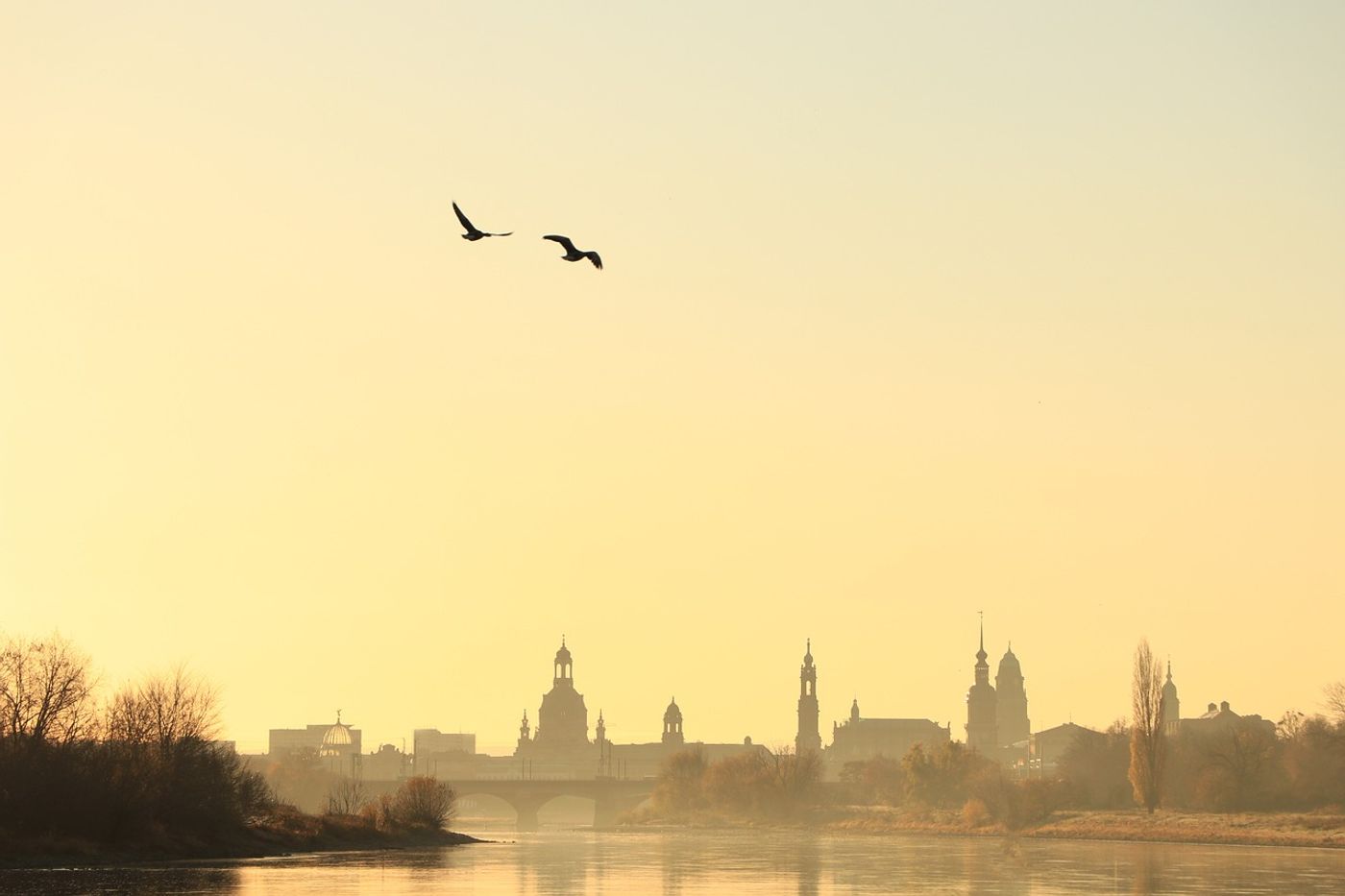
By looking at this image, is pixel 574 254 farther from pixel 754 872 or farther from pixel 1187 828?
pixel 1187 828

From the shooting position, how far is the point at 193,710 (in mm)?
96750

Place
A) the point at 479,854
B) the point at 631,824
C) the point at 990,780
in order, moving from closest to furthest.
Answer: the point at 479,854 < the point at 990,780 < the point at 631,824

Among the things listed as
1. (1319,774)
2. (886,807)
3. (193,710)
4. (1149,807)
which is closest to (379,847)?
(193,710)

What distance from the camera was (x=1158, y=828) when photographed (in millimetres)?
124438

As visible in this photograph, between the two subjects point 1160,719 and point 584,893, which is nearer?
point 584,893

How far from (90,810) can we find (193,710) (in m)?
19.7

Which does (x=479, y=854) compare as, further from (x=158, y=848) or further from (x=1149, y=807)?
(x=1149, y=807)

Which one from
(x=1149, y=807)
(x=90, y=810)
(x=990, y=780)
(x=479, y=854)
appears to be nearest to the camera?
(x=90, y=810)

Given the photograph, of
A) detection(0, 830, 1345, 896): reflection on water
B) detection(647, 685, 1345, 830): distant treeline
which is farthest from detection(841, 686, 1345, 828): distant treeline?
detection(0, 830, 1345, 896): reflection on water

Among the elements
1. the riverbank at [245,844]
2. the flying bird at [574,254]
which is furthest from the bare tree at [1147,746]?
the flying bird at [574,254]

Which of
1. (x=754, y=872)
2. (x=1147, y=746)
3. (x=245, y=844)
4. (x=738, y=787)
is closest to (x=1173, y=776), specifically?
(x=1147, y=746)

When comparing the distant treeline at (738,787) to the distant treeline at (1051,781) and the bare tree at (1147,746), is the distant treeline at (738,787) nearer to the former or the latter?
the distant treeline at (1051,781)

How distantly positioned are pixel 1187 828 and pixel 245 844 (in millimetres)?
62888

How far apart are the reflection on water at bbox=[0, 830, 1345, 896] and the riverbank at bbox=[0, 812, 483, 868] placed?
2.55 metres
